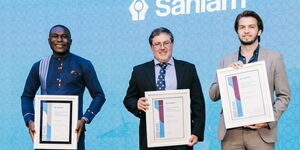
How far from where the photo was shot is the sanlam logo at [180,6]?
4.28 metres

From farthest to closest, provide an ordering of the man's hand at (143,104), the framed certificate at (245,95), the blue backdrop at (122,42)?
the blue backdrop at (122,42) < the man's hand at (143,104) < the framed certificate at (245,95)

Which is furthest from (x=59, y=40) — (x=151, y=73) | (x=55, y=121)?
(x=151, y=73)

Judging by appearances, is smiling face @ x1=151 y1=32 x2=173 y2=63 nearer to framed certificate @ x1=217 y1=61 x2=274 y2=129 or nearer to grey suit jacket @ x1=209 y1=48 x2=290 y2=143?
framed certificate @ x1=217 y1=61 x2=274 y2=129

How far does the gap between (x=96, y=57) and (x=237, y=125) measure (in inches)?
83.4

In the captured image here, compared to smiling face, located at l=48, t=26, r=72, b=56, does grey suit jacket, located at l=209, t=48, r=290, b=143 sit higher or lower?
lower

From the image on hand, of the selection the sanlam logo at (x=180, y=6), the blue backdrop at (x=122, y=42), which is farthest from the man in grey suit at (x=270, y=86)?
the sanlam logo at (x=180, y=6)

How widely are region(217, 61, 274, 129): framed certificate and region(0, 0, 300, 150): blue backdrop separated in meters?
1.23

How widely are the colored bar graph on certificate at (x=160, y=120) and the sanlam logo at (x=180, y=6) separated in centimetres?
153

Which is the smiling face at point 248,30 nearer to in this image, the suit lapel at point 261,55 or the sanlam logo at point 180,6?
the suit lapel at point 261,55

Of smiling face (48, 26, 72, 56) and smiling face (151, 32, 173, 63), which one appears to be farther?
smiling face (48, 26, 72, 56)

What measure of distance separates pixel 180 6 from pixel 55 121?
5.52ft

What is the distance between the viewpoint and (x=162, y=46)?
3.03m

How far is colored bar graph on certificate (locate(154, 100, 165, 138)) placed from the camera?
302cm

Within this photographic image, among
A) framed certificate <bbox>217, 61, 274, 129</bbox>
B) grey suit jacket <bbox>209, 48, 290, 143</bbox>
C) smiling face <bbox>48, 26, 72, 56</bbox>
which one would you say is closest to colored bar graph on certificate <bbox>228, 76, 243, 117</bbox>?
framed certificate <bbox>217, 61, 274, 129</bbox>
